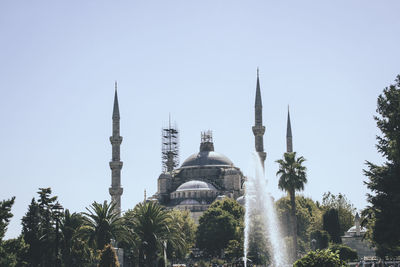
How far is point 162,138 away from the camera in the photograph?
5679 inches

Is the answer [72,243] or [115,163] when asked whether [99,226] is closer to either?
[72,243]

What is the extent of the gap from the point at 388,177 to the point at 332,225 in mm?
41804

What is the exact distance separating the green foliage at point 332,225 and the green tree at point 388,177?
38482 mm

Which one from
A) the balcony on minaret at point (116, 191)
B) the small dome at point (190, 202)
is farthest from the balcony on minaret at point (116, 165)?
the small dome at point (190, 202)

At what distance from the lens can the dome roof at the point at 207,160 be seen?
141m

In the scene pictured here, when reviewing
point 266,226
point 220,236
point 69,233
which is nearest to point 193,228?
point 220,236

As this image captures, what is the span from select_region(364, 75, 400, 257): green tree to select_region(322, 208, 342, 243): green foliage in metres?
38.5

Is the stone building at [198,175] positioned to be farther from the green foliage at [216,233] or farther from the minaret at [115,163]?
the green foliage at [216,233]

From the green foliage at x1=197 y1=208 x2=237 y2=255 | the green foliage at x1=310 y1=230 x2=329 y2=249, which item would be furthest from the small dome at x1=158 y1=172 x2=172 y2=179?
the green foliage at x1=310 y1=230 x2=329 y2=249

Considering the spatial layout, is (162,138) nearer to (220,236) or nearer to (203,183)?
(203,183)

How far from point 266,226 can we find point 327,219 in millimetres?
9965

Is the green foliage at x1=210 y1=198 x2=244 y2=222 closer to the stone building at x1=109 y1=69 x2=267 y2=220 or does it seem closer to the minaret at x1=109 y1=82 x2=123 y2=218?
the stone building at x1=109 y1=69 x2=267 y2=220

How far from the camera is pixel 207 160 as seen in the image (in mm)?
142250

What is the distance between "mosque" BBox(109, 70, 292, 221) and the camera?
10612 centimetres
